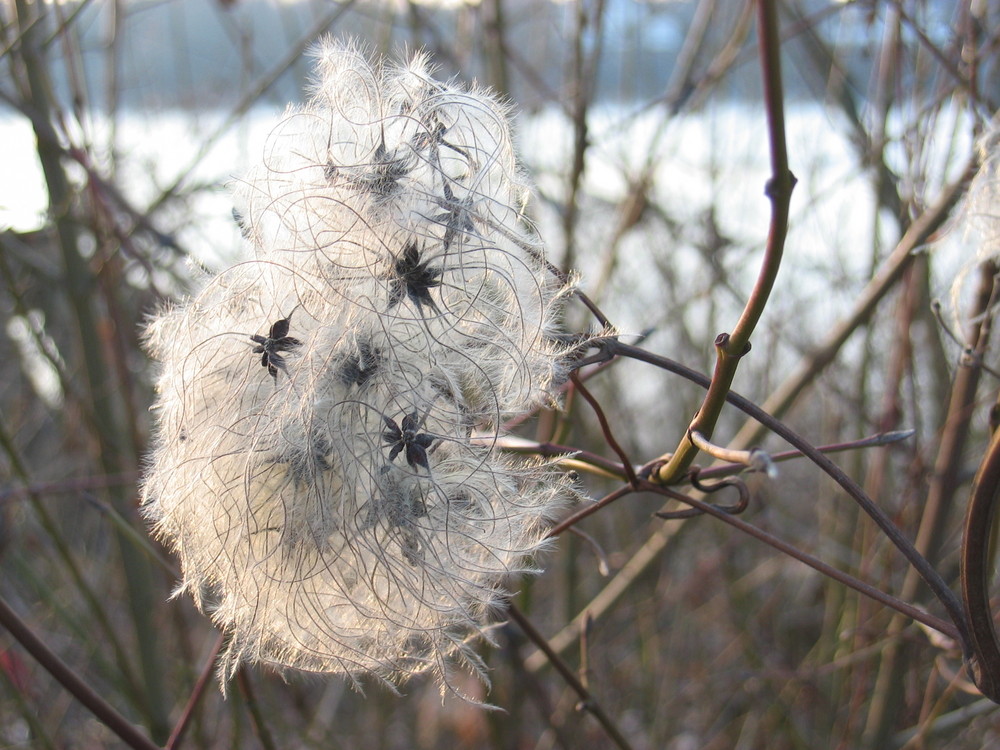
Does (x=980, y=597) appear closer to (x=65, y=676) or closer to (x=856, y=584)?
(x=856, y=584)

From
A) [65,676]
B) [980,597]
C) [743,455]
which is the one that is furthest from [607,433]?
[65,676]

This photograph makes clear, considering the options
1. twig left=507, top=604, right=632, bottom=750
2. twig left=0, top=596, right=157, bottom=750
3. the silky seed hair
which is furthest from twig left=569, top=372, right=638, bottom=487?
twig left=0, top=596, right=157, bottom=750

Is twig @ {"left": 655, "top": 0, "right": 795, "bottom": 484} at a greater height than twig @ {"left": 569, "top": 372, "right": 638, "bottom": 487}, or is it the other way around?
twig @ {"left": 655, "top": 0, "right": 795, "bottom": 484}

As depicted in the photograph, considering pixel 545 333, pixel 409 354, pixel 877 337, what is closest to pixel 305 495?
pixel 409 354

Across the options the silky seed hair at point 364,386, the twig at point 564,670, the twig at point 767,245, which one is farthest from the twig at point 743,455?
the twig at point 564,670

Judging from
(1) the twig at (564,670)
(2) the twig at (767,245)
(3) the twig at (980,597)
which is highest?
(2) the twig at (767,245)

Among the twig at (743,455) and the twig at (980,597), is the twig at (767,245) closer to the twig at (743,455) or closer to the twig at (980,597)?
the twig at (743,455)

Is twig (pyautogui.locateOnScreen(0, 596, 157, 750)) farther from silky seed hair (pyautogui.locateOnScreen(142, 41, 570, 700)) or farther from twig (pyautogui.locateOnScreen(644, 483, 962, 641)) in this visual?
twig (pyautogui.locateOnScreen(644, 483, 962, 641))

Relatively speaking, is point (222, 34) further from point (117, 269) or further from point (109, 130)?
point (117, 269)

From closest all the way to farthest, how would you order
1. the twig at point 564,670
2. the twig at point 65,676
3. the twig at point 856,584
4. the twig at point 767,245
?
the twig at point 767,245
the twig at point 856,584
the twig at point 65,676
the twig at point 564,670
